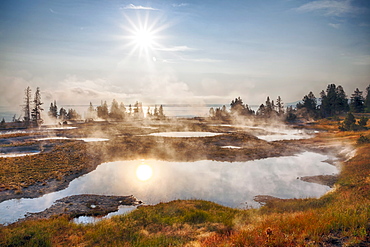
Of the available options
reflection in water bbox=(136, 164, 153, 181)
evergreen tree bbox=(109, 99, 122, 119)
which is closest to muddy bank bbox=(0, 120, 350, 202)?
reflection in water bbox=(136, 164, 153, 181)

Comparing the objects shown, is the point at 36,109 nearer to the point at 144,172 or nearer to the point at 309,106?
the point at 144,172

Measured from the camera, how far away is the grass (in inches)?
330

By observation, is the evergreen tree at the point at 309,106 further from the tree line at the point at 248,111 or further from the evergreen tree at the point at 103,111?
the evergreen tree at the point at 103,111

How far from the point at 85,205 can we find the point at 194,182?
11342 millimetres

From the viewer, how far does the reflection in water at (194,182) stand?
64.3 ft

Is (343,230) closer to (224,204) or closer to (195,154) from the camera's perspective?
(224,204)

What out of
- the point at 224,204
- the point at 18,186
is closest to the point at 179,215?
the point at 224,204

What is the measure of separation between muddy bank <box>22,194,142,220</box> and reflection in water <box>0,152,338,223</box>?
0.91m

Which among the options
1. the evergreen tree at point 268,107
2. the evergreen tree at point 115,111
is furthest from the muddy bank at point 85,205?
the evergreen tree at point 268,107

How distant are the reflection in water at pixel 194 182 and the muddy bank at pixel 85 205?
0.91 m

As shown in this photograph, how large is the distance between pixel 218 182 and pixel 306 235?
16.4 meters

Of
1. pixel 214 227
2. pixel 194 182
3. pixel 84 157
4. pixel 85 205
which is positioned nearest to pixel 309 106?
pixel 194 182

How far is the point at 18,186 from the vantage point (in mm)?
22000

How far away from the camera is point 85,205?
18219 mm
